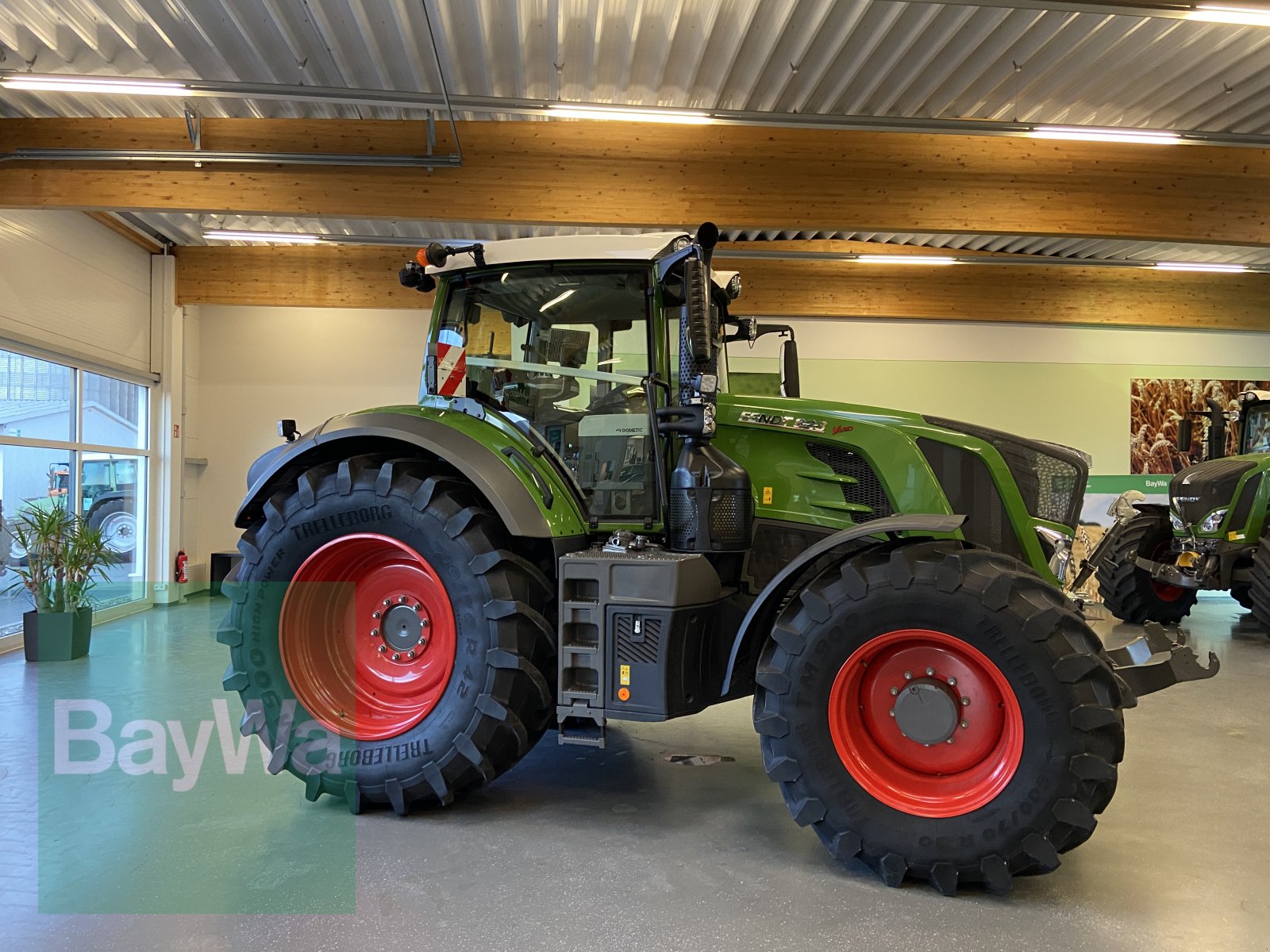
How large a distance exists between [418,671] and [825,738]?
181 centimetres

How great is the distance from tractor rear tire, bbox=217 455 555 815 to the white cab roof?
3.36ft

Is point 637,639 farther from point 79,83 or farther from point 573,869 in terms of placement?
point 79,83

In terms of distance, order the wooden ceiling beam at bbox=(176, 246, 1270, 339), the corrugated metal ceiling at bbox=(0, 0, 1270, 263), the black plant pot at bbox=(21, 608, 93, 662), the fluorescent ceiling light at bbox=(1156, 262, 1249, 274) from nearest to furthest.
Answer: the corrugated metal ceiling at bbox=(0, 0, 1270, 263) → the black plant pot at bbox=(21, 608, 93, 662) → the fluorescent ceiling light at bbox=(1156, 262, 1249, 274) → the wooden ceiling beam at bbox=(176, 246, 1270, 339)

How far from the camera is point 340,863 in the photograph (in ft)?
10.4

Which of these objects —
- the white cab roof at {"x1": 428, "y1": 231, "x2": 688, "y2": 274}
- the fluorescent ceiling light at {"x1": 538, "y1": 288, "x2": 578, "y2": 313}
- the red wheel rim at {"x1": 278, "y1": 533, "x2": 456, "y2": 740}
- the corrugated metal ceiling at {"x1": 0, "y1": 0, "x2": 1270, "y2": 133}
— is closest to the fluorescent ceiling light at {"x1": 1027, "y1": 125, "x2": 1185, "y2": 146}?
the corrugated metal ceiling at {"x1": 0, "y1": 0, "x2": 1270, "y2": 133}

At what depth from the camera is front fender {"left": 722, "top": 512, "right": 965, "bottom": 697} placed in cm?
316

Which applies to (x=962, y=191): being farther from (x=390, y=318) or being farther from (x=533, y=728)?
(x=390, y=318)

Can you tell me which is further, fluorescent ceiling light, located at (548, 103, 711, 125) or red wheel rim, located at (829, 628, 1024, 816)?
fluorescent ceiling light, located at (548, 103, 711, 125)

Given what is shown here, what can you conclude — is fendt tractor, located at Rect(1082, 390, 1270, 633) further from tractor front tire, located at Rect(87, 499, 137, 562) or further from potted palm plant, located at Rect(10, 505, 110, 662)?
tractor front tire, located at Rect(87, 499, 137, 562)

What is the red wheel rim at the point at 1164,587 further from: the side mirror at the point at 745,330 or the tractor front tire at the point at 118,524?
the tractor front tire at the point at 118,524

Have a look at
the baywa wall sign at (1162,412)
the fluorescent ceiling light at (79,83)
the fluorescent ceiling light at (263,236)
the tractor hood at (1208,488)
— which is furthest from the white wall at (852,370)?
the fluorescent ceiling light at (79,83)

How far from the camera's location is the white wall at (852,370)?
1184 centimetres

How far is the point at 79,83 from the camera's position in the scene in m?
6.35

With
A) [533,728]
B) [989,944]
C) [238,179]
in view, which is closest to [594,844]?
[533,728]
